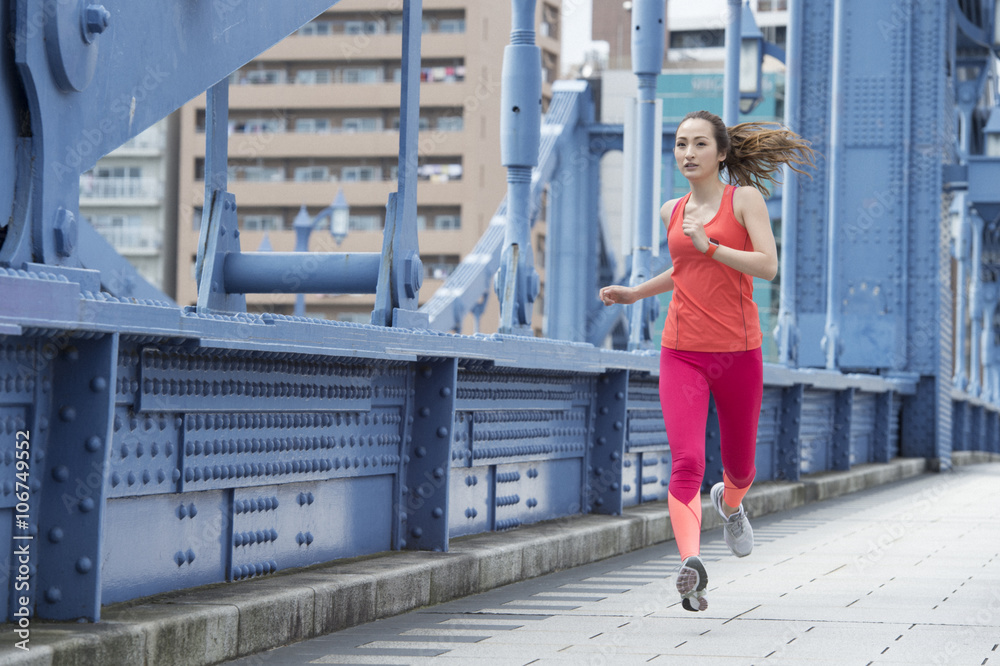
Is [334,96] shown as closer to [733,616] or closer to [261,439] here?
[733,616]

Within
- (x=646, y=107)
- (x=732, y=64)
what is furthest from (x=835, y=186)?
(x=646, y=107)

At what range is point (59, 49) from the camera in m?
4.26

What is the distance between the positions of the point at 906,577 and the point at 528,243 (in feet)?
8.78

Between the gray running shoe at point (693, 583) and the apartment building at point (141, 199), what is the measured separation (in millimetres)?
78785

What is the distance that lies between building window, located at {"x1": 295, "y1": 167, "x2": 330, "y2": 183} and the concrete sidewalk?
74.2m

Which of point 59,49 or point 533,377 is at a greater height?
point 59,49

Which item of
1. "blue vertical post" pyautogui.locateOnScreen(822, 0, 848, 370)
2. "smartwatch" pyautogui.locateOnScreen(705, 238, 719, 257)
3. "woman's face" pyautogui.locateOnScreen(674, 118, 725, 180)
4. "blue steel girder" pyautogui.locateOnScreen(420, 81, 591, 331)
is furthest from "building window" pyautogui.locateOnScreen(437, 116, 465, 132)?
"smartwatch" pyautogui.locateOnScreen(705, 238, 719, 257)

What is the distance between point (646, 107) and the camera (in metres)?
11.8

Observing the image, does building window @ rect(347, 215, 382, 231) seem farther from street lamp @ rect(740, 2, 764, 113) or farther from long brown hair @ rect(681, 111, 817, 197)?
long brown hair @ rect(681, 111, 817, 197)

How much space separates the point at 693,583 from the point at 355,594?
1101 mm

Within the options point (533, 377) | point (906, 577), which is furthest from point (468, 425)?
point (906, 577)

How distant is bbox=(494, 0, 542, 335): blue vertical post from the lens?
27.4ft

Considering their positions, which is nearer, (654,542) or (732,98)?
(654,542)

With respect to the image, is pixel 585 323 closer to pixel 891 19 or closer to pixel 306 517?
pixel 891 19
